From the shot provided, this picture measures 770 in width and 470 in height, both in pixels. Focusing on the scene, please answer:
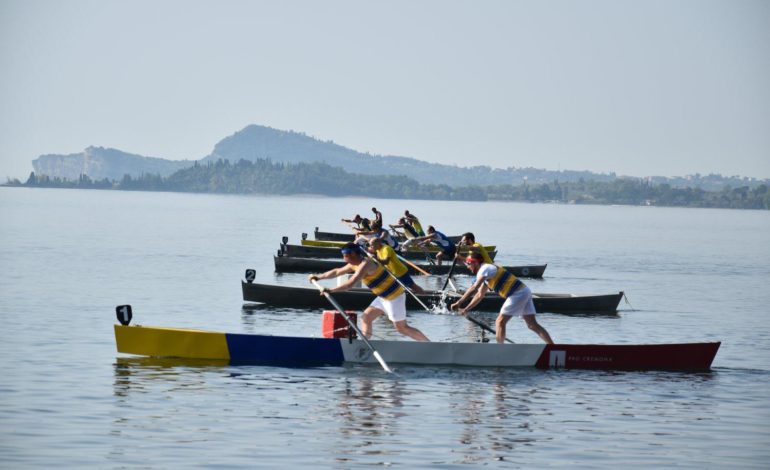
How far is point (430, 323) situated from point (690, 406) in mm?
13089

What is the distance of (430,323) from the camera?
3350 cm

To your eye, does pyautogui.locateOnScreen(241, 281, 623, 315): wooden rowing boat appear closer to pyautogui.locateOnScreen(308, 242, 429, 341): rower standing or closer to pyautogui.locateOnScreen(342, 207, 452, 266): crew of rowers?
pyautogui.locateOnScreen(342, 207, 452, 266): crew of rowers

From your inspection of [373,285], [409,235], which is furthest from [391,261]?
[409,235]

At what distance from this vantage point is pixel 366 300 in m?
33.6

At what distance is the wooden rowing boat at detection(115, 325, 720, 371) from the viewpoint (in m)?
23.0

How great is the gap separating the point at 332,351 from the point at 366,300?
401 inches

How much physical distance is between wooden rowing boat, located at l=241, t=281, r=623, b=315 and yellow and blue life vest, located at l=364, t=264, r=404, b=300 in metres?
10.7

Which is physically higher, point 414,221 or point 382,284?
point 414,221

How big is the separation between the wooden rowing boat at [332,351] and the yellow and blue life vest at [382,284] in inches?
40.6

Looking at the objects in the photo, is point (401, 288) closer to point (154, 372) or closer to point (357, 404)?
point (357, 404)

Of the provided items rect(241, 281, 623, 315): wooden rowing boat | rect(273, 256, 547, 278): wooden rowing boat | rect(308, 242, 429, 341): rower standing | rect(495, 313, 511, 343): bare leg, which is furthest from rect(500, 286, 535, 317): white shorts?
rect(273, 256, 547, 278): wooden rowing boat

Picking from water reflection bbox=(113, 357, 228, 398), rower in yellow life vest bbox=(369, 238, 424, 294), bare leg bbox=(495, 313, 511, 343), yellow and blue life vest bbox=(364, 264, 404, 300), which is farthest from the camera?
rower in yellow life vest bbox=(369, 238, 424, 294)

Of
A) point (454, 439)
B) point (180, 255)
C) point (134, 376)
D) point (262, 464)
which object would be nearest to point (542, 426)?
point (454, 439)

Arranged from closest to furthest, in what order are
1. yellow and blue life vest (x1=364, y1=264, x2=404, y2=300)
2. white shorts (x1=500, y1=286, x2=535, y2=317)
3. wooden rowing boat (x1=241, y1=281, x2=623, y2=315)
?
yellow and blue life vest (x1=364, y1=264, x2=404, y2=300), white shorts (x1=500, y1=286, x2=535, y2=317), wooden rowing boat (x1=241, y1=281, x2=623, y2=315)
